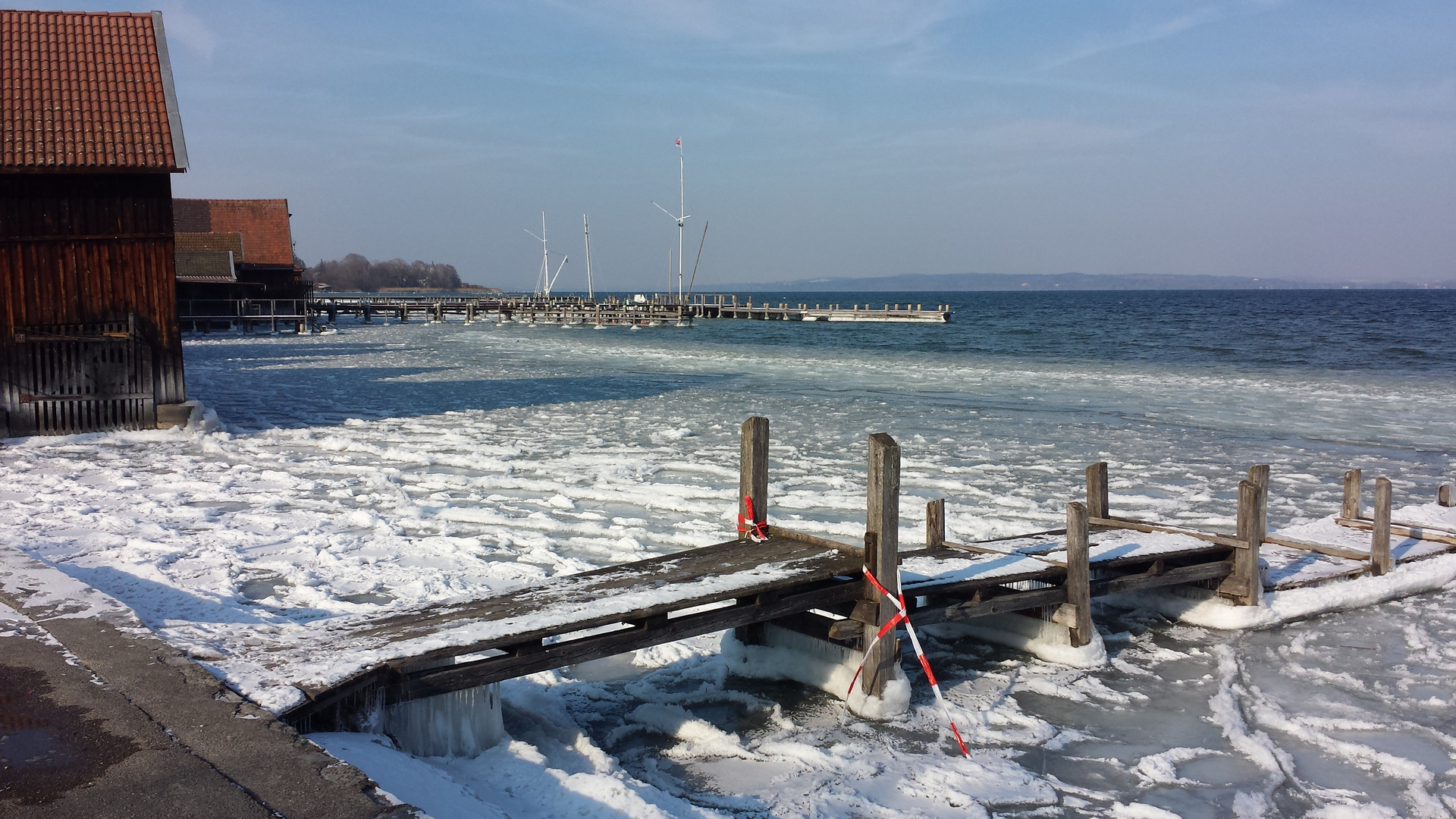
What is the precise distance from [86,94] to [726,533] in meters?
12.4

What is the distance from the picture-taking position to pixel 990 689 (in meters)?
7.34

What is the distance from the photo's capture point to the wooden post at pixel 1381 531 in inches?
383

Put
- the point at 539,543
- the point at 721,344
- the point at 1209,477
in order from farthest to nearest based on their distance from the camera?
the point at 721,344 < the point at 1209,477 < the point at 539,543

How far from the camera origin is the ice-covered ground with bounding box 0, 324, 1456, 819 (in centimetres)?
578

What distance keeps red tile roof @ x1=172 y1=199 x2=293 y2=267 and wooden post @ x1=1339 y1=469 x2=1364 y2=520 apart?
51.4m

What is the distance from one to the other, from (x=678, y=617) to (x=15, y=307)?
13.2 m

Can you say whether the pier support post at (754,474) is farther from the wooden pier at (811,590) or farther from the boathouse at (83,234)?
the boathouse at (83,234)

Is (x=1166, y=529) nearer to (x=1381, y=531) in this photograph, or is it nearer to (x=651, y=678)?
(x=1381, y=531)

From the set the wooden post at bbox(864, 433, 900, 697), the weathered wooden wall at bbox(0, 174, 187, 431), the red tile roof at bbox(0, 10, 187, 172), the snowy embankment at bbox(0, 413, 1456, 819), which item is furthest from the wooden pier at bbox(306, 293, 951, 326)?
the wooden post at bbox(864, 433, 900, 697)

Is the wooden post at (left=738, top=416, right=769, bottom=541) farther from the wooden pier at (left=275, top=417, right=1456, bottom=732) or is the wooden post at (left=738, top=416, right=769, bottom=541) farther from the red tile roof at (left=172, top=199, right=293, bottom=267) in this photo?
the red tile roof at (left=172, top=199, right=293, bottom=267)

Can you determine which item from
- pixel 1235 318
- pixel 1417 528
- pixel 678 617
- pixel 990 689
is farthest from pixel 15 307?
pixel 1235 318

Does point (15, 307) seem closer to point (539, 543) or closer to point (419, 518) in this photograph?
point (419, 518)

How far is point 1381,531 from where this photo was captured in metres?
9.75

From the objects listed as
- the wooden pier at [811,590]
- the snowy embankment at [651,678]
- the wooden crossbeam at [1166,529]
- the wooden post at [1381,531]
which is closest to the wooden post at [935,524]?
the wooden pier at [811,590]
